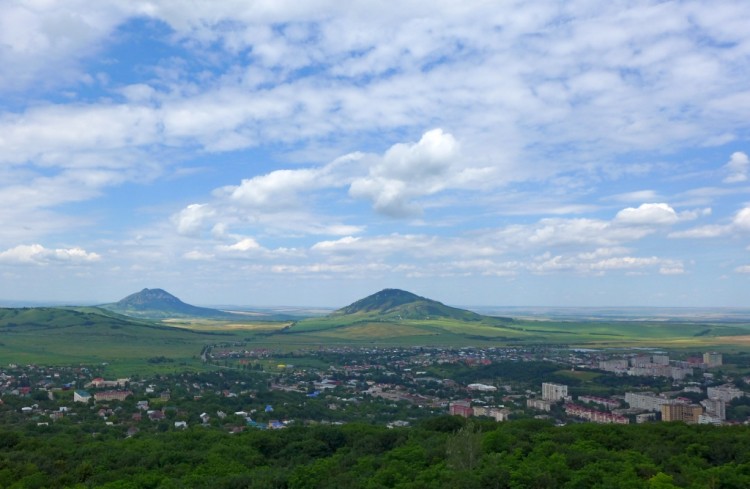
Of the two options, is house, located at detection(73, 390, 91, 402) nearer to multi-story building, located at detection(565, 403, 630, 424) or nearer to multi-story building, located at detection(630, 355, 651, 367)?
multi-story building, located at detection(565, 403, 630, 424)

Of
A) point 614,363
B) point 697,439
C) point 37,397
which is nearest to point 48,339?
point 37,397

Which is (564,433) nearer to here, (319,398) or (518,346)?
(319,398)

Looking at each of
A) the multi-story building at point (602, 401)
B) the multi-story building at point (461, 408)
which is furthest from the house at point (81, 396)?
the multi-story building at point (602, 401)

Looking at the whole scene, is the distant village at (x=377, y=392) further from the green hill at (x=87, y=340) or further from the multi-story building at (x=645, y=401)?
the green hill at (x=87, y=340)

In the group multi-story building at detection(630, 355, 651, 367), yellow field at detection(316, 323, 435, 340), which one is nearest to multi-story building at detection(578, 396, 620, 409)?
multi-story building at detection(630, 355, 651, 367)

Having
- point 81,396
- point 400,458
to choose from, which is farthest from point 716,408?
point 81,396

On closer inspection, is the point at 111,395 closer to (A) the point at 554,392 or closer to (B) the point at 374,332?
(A) the point at 554,392

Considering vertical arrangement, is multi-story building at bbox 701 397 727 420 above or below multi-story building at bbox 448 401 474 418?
above
